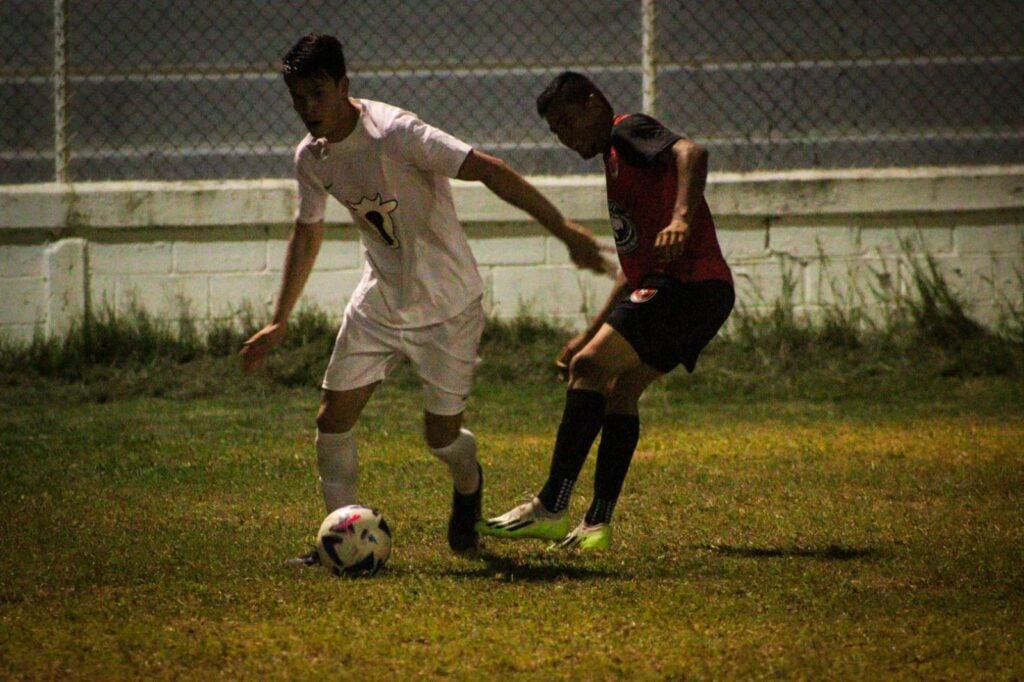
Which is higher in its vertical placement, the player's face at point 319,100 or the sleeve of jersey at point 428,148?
the player's face at point 319,100

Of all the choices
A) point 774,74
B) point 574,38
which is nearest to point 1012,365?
point 774,74

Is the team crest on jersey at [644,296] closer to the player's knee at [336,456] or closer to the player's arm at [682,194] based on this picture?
the player's arm at [682,194]

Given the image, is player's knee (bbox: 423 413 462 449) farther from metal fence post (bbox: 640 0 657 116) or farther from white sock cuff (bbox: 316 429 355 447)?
metal fence post (bbox: 640 0 657 116)

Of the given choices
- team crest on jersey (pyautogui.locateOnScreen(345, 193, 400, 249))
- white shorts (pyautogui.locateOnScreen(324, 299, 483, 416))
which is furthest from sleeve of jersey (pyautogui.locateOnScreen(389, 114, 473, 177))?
white shorts (pyautogui.locateOnScreen(324, 299, 483, 416))

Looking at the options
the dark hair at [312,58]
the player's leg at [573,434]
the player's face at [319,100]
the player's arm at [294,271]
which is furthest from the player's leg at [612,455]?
the dark hair at [312,58]

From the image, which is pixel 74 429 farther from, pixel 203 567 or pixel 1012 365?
pixel 1012 365

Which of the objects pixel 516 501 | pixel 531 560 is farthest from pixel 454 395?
pixel 516 501

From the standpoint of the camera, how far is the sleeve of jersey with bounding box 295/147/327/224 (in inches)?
199

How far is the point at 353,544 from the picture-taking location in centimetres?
478

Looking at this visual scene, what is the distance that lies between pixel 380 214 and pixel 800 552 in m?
1.96

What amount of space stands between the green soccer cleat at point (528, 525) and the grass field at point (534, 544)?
0.09m

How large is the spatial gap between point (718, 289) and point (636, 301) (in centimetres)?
32

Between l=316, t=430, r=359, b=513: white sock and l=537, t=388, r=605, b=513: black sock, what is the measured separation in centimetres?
72

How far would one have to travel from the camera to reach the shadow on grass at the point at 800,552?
5.11 meters
